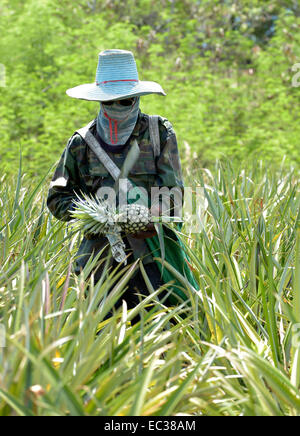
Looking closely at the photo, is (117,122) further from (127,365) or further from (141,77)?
(141,77)

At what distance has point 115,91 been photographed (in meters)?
2.25

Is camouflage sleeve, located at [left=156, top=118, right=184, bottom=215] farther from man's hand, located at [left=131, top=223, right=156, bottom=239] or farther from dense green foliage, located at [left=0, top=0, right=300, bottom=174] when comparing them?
dense green foliage, located at [left=0, top=0, right=300, bottom=174]

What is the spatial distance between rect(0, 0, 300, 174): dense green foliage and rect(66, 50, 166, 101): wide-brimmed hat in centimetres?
485

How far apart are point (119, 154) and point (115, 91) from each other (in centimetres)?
24

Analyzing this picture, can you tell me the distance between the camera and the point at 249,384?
1.33 meters

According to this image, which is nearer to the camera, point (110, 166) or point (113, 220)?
point (113, 220)

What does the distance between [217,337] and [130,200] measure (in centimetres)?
66

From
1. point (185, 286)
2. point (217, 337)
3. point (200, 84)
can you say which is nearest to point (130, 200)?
point (185, 286)

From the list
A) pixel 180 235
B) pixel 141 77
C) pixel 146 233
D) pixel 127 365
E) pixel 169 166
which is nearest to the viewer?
pixel 127 365

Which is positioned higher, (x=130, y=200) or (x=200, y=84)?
(x=200, y=84)

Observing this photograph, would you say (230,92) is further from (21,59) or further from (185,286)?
(185,286)
